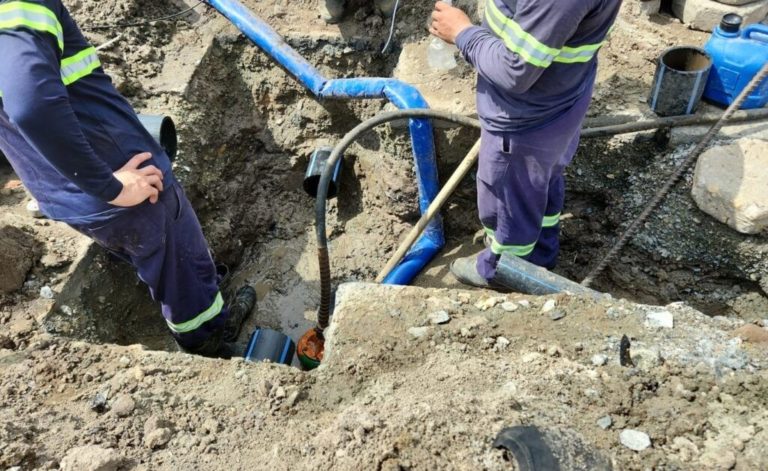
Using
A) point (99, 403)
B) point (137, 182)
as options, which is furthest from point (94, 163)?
point (99, 403)

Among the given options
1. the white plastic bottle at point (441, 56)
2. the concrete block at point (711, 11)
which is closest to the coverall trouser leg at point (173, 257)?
the white plastic bottle at point (441, 56)

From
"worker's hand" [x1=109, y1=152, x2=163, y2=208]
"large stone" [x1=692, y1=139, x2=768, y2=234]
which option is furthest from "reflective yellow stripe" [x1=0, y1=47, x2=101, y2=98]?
"large stone" [x1=692, y1=139, x2=768, y2=234]

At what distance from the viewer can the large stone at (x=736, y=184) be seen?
110 inches

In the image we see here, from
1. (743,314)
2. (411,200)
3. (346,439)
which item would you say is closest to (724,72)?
(743,314)

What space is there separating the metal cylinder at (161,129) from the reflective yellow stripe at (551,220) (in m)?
2.09

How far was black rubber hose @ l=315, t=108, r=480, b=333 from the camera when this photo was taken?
9.74 ft

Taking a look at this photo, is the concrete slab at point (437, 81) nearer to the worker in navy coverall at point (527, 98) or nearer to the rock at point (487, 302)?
the worker in navy coverall at point (527, 98)

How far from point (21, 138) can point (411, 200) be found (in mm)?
2247

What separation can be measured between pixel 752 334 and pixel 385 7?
118 inches

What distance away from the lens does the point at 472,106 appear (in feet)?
11.1

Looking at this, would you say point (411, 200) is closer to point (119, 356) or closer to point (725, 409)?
point (119, 356)

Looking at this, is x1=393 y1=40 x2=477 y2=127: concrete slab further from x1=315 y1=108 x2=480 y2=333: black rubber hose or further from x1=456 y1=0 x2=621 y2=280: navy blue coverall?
x1=456 y1=0 x2=621 y2=280: navy blue coverall

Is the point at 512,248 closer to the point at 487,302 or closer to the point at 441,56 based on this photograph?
the point at 487,302

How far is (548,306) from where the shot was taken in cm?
216
